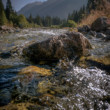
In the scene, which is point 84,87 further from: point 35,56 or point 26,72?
point 35,56

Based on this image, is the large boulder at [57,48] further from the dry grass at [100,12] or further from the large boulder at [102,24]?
the dry grass at [100,12]

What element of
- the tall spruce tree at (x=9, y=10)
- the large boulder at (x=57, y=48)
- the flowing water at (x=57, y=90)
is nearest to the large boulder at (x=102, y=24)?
the large boulder at (x=57, y=48)

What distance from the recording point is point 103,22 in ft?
29.1

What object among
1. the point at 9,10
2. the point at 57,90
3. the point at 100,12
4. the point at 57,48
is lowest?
the point at 57,90

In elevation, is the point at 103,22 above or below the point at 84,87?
above

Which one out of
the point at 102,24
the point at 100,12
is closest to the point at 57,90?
the point at 102,24

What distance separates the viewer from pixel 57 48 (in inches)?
140

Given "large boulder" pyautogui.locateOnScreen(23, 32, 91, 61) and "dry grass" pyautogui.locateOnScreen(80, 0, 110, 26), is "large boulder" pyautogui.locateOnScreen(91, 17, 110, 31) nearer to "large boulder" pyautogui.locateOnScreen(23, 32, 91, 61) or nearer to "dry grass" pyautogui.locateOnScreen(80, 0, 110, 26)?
"dry grass" pyautogui.locateOnScreen(80, 0, 110, 26)

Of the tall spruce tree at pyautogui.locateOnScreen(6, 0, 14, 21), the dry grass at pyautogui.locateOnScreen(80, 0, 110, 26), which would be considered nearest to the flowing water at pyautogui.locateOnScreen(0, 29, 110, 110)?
the dry grass at pyautogui.locateOnScreen(80, 0, 110, 26)

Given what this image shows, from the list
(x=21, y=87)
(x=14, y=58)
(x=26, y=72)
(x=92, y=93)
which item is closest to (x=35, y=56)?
(x=14, y=58)

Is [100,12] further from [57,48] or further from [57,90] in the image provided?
[57,90]

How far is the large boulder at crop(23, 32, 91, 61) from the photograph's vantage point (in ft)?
11.6

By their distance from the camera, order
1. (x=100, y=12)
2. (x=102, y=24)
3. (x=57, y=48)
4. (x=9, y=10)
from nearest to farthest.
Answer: (x=57, y=48) → (x=102, y=24) → (x=100, y=12) → (x=9, y=10)

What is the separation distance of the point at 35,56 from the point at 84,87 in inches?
83.9
